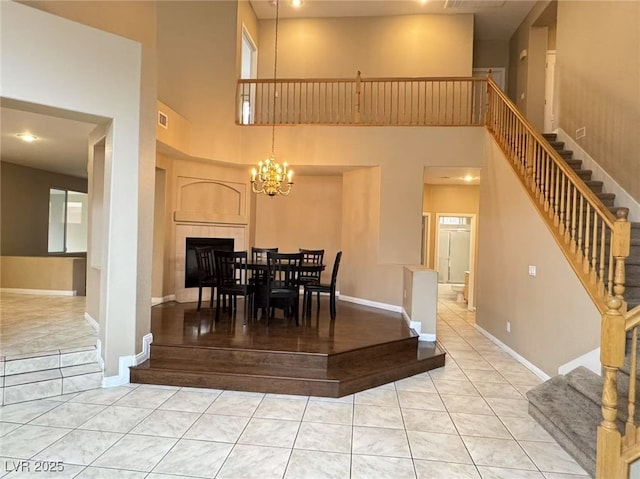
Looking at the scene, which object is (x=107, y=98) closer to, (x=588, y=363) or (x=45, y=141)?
(x=45, y=141)

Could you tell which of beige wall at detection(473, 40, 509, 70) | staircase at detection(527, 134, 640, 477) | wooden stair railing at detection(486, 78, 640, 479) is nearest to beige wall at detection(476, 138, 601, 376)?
wooden stair railing at detection(486, 78, 640, 479)

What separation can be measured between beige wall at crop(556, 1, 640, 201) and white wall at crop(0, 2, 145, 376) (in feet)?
17.9

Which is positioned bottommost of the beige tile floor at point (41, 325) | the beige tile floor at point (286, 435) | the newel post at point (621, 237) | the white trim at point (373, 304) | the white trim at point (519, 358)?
the beige tile floor at point (286, 435)

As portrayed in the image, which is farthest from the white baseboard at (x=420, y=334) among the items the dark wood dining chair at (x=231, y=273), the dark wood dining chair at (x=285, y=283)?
the dark wood dining chair at (x=231, y=273)

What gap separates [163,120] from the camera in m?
5.30

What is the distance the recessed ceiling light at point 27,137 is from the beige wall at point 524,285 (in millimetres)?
6473

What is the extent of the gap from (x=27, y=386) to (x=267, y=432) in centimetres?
221

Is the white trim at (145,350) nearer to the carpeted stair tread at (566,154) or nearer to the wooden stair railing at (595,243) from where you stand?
the wooden stair railing at (595,243)

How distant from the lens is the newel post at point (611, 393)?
2.23 metres

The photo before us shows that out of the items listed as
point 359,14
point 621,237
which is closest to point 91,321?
point 621,237

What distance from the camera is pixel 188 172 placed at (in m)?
6.46

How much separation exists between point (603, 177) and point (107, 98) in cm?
590

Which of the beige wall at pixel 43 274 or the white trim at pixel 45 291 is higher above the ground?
the beige wall at pixel 43 274

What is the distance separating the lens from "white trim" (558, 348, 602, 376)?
3.17 metres
